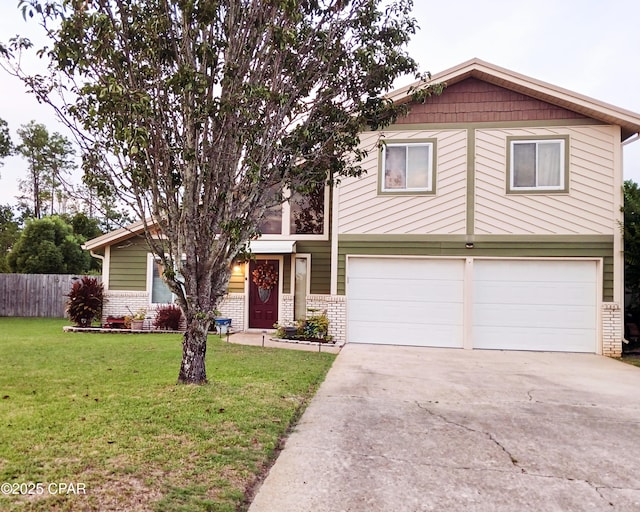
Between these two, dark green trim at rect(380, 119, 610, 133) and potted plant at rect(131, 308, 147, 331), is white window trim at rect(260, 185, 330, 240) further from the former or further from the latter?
potted plant at rect(131, 308, 147, 331)

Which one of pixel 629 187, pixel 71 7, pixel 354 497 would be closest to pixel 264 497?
pixel 354 497

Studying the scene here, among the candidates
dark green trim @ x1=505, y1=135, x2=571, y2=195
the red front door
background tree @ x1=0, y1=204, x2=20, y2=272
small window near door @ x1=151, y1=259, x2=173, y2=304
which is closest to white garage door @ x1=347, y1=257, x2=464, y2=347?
dark green trim @ x1=505, y1=135, x2=571, y2=195

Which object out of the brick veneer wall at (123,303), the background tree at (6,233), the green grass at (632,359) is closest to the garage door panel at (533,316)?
the green grass at (632,359)

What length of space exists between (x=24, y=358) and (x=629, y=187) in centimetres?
1359

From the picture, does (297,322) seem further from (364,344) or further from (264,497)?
(264,497)

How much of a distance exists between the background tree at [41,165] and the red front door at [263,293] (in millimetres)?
22256

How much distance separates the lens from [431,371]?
23.8ft

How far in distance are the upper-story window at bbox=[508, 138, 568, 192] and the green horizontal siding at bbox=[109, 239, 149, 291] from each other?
32.4 ft

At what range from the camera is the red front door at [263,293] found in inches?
453

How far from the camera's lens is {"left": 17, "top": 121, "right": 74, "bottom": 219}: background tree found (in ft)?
91.5

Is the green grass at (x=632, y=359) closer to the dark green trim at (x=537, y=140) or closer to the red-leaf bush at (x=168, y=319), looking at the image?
the dark green trim at (x=537, y=140)

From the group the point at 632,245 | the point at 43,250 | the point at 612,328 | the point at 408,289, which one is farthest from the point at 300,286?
the point at 43,250

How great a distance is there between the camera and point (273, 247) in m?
11.0

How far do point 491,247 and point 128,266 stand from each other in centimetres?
971
